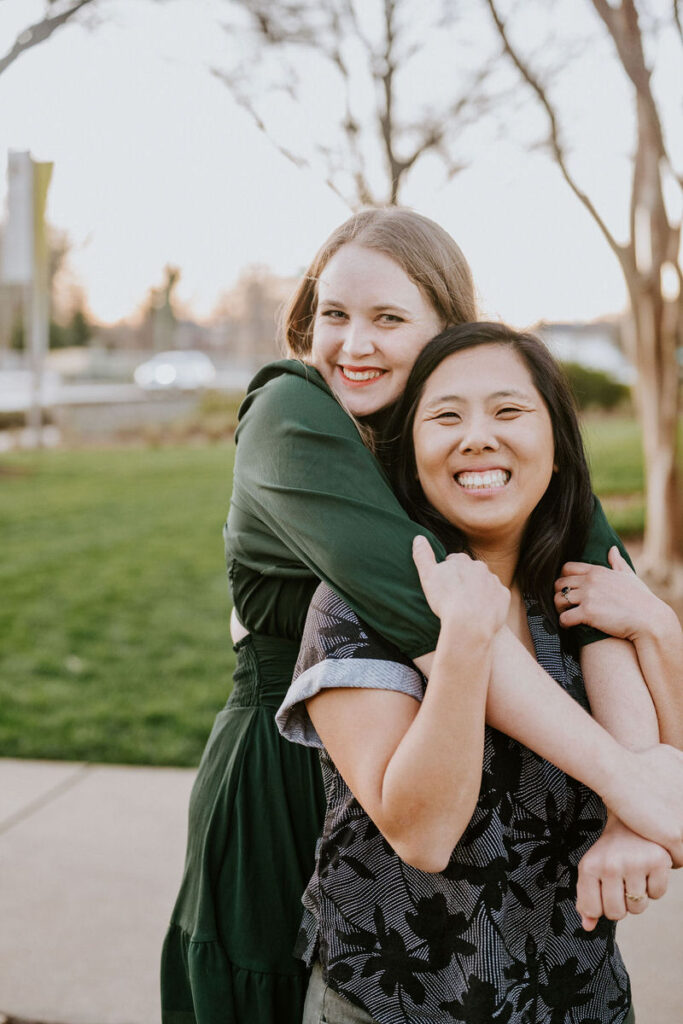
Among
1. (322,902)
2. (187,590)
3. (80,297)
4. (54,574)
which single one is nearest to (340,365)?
(322,902)

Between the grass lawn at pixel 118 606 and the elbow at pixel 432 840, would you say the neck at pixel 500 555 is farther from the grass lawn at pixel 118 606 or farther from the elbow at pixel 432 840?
the grass lawn at pixel 118 606

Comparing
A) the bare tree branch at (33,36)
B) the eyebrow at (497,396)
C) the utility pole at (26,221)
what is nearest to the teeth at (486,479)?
the eyebrow at (497,396)

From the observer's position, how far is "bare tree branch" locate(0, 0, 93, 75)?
4102 millimetres

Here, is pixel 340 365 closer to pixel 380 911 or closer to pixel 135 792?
pixel 380 911

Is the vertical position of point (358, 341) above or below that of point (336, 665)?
above

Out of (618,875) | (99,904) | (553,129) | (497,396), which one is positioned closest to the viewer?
(618,875)

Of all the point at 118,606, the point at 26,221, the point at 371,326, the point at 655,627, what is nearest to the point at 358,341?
the point at 371,326

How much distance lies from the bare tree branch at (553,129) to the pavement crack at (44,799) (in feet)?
15.3

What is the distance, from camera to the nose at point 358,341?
6.57ft

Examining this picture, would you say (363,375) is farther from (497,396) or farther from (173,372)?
(173,372)

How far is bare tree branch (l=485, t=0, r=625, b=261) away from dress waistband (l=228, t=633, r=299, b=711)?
5.01 m

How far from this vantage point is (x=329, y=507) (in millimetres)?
1602

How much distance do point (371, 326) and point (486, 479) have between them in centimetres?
51

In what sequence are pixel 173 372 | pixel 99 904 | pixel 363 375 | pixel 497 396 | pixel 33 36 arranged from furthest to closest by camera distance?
pixel 173 372 < pixel 33 36 < pixel 99 904 < pixel 363 375 < pixel 497 396
